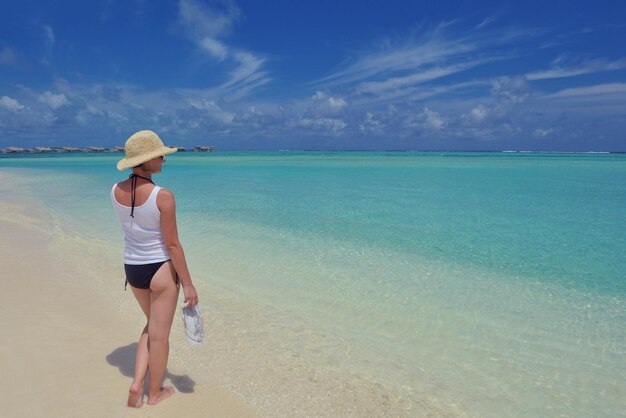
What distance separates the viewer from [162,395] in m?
2.93

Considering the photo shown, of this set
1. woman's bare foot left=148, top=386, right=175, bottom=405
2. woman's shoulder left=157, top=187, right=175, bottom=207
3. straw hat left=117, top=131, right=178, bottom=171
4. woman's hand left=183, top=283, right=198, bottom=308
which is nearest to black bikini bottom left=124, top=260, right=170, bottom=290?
woman's hand left=183, top=283, right=198, bottom=308

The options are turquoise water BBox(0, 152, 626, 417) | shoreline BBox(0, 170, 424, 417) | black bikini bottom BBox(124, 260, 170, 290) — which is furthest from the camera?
turquoise water BBox(0, 152, 626, 417)

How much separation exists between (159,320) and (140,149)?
1152 millimetres

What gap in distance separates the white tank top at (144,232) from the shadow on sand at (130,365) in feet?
3.82

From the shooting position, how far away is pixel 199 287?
18.4 ft

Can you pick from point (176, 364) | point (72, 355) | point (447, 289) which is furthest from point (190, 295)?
point (447, 289)

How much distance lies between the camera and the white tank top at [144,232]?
2441 mm

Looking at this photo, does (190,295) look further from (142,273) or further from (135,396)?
(135,396)

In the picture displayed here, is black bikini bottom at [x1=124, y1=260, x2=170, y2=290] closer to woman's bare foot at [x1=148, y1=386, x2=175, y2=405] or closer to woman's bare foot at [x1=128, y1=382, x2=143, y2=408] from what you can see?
woman's bare foot at [x1=128, y1=382, x2=143, y2=408]

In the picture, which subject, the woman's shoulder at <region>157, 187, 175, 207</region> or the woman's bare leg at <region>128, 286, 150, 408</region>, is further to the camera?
the woman's bare leg at <region>128, 286, 150, 408</region>

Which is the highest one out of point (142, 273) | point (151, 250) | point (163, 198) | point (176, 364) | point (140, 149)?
point (140, 149)

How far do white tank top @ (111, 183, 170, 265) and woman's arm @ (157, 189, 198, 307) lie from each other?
4cm

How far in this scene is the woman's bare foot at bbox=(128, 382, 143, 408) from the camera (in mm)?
2785

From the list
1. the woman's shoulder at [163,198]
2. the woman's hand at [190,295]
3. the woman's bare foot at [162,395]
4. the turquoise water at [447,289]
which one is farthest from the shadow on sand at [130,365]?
the woman's shoulder at [163,198]
